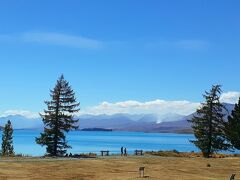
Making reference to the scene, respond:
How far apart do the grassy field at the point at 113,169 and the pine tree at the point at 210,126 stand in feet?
36.2

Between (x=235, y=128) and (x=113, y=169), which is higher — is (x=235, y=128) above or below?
above

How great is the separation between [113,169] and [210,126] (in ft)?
87.3

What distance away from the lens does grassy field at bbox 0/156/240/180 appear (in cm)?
4481

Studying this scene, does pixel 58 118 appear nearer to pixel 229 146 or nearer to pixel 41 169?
pixel 41 169

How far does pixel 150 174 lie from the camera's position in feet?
156

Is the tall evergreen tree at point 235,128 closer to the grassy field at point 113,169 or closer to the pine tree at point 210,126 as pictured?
the grassy field at point 113,169

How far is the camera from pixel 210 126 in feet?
240

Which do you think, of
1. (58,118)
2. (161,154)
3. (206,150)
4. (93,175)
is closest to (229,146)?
(206,150)

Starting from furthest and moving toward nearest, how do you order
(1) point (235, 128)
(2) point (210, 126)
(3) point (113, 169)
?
1. (2) point (210, 126)
2. (1) point (235, 128)
3. (3) point (113, 169)

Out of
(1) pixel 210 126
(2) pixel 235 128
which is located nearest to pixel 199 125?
(1) pixel 210 126

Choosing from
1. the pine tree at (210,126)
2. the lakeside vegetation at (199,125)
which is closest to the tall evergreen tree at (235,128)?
the lakeside vegetation at (199,125)

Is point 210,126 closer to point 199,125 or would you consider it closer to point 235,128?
point 199,125

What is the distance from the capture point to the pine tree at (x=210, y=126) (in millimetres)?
73125

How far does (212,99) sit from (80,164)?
2905 centimetres
